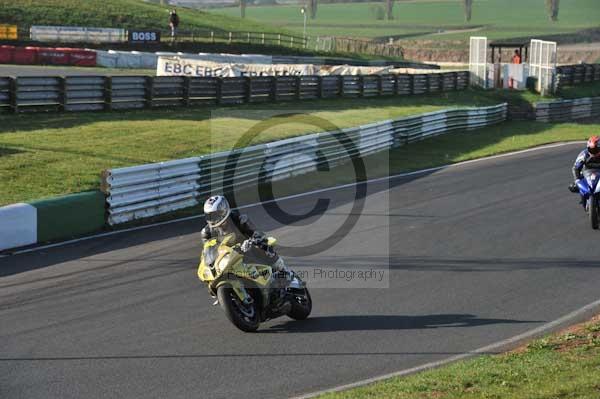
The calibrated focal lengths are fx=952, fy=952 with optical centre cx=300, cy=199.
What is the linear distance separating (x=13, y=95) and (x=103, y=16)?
4459cm

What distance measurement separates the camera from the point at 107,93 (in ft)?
91.8

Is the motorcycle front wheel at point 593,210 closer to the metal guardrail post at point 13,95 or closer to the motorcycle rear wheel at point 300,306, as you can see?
the motorcycle rear wheel at point 300,306

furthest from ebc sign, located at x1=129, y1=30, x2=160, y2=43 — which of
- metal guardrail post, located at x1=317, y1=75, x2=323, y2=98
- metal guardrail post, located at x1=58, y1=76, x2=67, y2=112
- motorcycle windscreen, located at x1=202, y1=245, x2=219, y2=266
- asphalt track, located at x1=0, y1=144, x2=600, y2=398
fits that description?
motorcycle windscreen, located at x1=202, y1=245, x2=219, y2=266

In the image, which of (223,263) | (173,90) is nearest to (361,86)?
(173,90)

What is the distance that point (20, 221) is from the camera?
15.2 metres

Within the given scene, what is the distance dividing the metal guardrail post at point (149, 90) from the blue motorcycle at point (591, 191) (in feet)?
50.5

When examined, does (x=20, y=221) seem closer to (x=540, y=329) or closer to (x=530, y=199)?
(x=540, y=329)

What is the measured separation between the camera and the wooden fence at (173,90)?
25878 mm

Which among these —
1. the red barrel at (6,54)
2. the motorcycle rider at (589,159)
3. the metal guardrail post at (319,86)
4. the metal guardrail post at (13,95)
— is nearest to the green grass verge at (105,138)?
the metal guardrail post at (13,95)

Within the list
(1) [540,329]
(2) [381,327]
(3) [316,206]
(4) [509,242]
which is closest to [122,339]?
(2) [381,327]

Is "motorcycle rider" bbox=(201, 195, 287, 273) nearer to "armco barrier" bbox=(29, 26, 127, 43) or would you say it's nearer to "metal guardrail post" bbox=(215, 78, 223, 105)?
"metal guardrail post" bbox=(215, 78, 223, 105)

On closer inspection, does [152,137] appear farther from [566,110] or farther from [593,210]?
[566,110]

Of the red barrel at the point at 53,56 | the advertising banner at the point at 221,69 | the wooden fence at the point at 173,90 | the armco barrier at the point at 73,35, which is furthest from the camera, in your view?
the armco barrier at the point at 73,35

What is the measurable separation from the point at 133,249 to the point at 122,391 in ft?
22.7
